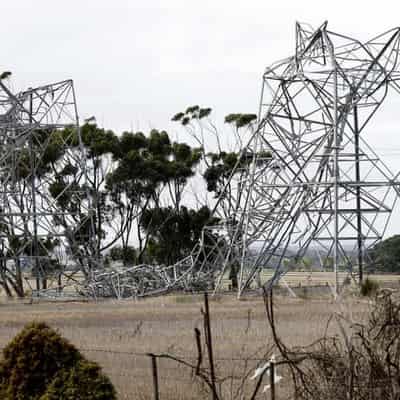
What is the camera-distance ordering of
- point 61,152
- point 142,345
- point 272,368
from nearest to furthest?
point 272,368 → point 142,345 → point 61,152

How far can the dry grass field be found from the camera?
1366cm

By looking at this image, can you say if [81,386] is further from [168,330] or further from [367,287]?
[367,287]

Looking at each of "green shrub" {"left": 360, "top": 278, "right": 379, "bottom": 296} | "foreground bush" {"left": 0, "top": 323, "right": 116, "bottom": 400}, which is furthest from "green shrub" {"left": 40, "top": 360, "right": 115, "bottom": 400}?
"green shrub" {"left": 360, "top": 278, "right": 379, "bottom": 296}

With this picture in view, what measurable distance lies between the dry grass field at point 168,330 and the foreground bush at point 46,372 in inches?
79.1

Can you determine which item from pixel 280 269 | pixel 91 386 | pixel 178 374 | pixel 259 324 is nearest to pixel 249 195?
pixel 280 269

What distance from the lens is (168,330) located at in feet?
71.1

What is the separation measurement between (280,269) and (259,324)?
39.2ft

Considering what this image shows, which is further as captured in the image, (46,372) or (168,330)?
(168,330)

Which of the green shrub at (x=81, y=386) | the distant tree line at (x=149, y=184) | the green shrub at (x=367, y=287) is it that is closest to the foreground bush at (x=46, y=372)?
the green shrub at (x=81, y=386)

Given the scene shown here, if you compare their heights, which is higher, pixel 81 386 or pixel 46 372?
pixel 46 372

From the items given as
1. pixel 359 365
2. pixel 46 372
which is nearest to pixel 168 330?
pixel 46 372

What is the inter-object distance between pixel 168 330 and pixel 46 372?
454 inches

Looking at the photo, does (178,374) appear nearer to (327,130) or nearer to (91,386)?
(91,386)

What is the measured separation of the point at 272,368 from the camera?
8844mm
